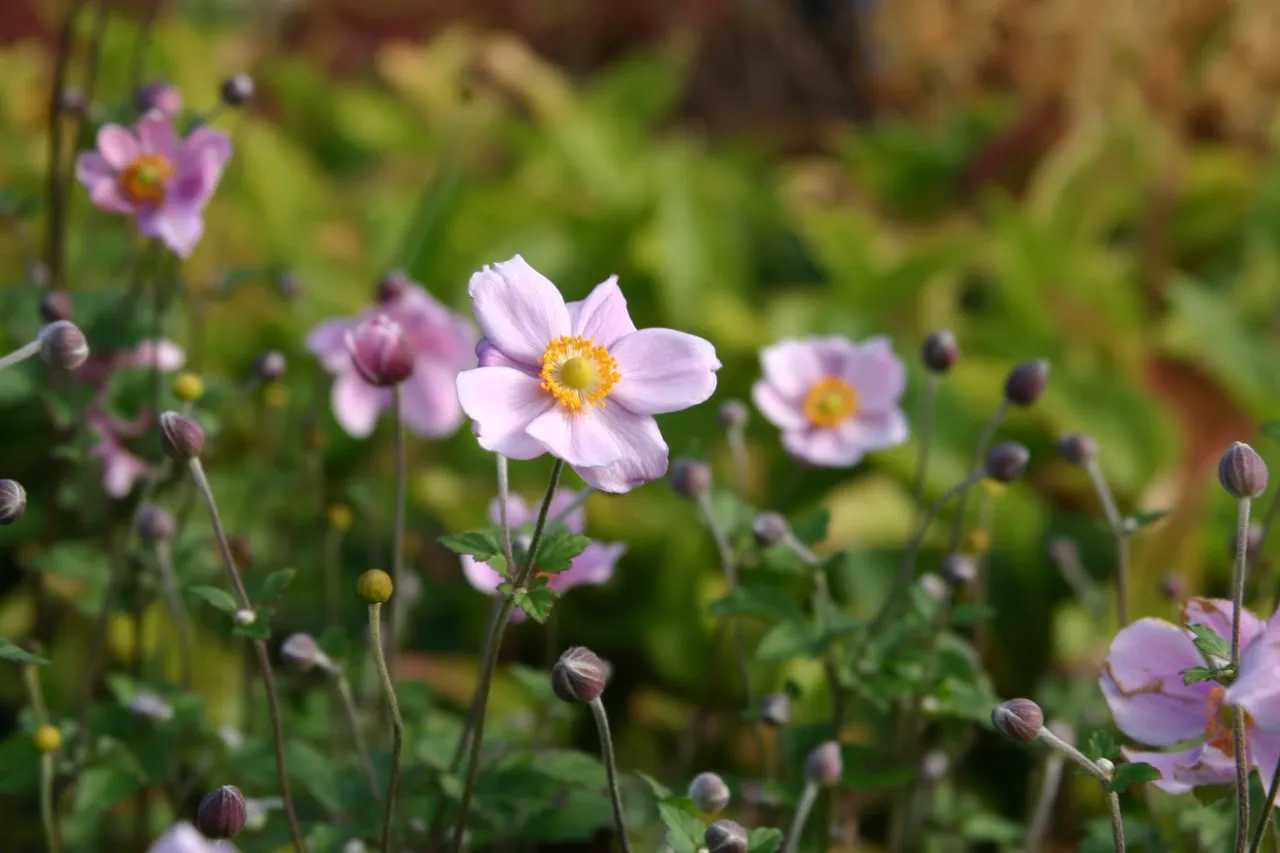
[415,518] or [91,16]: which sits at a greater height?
[91,16]

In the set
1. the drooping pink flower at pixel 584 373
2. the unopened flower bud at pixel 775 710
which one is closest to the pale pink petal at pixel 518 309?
the drooping pink flower at pixel 584 373

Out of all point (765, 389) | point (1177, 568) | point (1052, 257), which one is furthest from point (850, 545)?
point (1052, 257)

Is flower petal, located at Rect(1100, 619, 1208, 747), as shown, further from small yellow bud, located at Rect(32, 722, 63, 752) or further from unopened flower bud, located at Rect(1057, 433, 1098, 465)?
small yellow bud, located at Rect(32, 722, 63, 752)

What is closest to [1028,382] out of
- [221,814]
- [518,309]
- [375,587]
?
[518,309]

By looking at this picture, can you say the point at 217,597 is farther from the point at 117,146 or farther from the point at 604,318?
the point at 117,146

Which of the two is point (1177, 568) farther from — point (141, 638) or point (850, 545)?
point (141, 638)

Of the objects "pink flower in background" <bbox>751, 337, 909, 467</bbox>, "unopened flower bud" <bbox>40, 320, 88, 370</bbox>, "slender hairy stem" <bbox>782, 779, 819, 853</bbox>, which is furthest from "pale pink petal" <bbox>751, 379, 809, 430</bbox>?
"unopened flower bud" <bbox>40, 320, 88, 370</bbox>
